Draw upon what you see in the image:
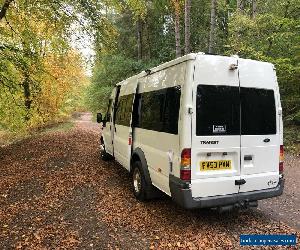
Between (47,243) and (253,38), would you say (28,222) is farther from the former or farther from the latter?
(253,38)

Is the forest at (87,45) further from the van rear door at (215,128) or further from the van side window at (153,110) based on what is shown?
the van rear door at (215,128)

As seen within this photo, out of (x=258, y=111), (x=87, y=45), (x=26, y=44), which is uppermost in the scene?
(x=26, y=44)

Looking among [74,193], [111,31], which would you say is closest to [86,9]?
[111,31]

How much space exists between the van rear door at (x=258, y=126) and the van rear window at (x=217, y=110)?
0.57 ft

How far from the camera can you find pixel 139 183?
741 centimetres

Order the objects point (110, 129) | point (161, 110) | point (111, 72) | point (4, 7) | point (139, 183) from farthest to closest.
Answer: point (111, 72), point (4, 7), point (110, 129), point (139, 183), point (161, 110)

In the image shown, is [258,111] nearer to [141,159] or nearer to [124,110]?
[141,159]

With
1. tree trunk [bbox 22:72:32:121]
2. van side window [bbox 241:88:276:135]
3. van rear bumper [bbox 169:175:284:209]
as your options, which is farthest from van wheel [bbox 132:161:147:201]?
tree trunk [bbox 22:72:32:121]

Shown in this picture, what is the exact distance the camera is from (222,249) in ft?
17.0

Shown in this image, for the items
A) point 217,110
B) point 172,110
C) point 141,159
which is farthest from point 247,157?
point 141,159

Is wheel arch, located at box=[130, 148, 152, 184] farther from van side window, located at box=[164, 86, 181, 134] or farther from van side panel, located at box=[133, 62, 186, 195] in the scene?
van side window, located at box=[164, 86, 181, 134]

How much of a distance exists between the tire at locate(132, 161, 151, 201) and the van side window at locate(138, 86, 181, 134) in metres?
0.92

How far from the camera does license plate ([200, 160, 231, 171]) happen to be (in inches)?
218

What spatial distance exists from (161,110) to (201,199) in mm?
1881
